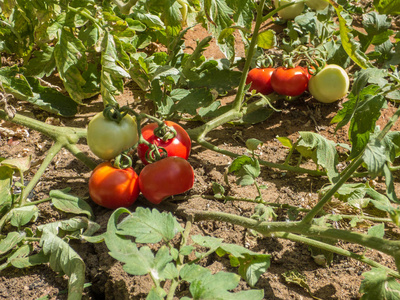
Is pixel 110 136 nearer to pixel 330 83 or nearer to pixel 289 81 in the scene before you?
pixel 289 81

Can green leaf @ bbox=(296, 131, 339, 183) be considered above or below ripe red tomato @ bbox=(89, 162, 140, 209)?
above

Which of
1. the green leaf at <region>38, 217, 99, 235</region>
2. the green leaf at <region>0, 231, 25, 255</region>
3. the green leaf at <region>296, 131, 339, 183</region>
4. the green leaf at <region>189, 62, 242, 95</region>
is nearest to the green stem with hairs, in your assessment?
the green leaf at <region>296, 131, 339, 183</region>

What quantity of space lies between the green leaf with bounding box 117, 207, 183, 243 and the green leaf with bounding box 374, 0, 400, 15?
47.9 inches

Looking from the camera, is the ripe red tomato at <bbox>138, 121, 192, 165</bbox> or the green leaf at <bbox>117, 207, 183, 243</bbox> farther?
the ripe red tomato at <bbox>138, 121, 192, 165</bbox>

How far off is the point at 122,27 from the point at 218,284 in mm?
1193

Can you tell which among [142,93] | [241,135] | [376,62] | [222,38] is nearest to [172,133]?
[222,38]

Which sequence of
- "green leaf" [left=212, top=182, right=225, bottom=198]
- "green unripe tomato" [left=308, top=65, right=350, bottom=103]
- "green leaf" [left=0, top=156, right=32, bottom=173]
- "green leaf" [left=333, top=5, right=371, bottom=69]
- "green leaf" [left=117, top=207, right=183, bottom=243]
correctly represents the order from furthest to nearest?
"green unripe tomato" [left=308, top=65, right=350, bottom=103], "green leaf" [left=212, top=182, right=225, bottom=198], "green leaf" [left=0, top=156, right=32, bottom=173], "green leaf" [left=333, top=5, right=371, bottom=69], "green leaf" [left=117, top=207, right=183, bottom=243]

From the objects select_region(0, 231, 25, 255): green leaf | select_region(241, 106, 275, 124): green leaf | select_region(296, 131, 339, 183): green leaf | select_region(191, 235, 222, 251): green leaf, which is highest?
select_region(296, 131, 339, 183): green leaf

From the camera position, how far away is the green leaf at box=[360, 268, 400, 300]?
3.77 ft

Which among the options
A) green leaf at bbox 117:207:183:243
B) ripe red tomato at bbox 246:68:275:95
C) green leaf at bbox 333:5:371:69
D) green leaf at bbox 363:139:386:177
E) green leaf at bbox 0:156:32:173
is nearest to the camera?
green leaf at bbox 363:139:386:177

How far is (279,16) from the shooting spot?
286cm

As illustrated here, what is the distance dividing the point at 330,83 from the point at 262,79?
0.33 meters

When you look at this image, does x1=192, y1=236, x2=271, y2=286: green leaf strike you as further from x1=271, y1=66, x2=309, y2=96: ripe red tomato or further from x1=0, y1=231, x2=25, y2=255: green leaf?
x1=271, y1=66, x2=309, y2=96: ripe red tomato

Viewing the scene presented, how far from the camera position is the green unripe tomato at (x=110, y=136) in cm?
163
